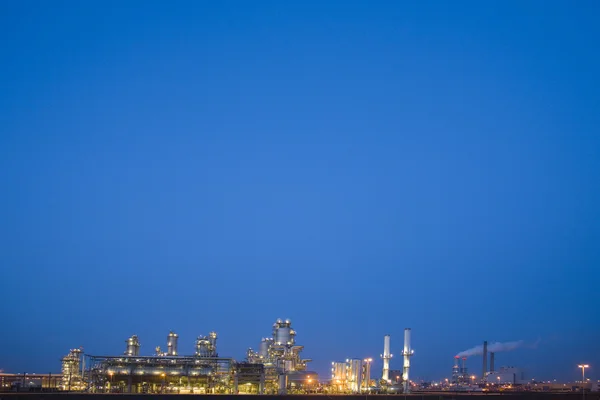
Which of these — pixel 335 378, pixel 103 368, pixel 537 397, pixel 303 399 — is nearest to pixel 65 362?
pixel 103 368

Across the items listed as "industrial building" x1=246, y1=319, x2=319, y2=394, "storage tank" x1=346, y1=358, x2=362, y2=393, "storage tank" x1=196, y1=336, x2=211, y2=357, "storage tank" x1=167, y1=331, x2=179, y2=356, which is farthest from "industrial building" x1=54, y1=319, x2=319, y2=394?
"storage tank" x1=167, y1=331, x2=179, y2=356

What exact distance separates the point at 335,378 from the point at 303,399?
38.6 meters

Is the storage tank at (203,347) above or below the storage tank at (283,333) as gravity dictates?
below

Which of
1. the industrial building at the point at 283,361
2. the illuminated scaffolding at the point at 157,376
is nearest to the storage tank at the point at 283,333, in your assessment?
the industrial building at the point at 283,361

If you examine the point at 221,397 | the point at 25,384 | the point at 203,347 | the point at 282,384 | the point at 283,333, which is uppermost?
the point at 283,333

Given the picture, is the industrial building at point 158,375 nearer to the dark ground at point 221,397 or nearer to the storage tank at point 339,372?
the dark ground at point 221,397

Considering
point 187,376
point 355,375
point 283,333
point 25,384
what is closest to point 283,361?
point 283,333

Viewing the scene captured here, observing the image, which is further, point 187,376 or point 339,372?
point 339,372

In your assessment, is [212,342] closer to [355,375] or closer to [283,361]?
[283,361]

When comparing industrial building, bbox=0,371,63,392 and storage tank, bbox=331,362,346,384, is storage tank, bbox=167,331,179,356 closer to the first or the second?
industrial building, bbox=0,371,63,392

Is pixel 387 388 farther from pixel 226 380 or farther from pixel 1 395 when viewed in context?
pixel 1 395

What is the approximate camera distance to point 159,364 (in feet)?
317

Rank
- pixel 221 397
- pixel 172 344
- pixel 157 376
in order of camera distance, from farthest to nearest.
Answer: pixel 172 344, pixel 157 376, pixel 221 397

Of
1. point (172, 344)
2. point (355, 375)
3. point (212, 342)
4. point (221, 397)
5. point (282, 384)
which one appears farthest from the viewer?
point (172, 344)
